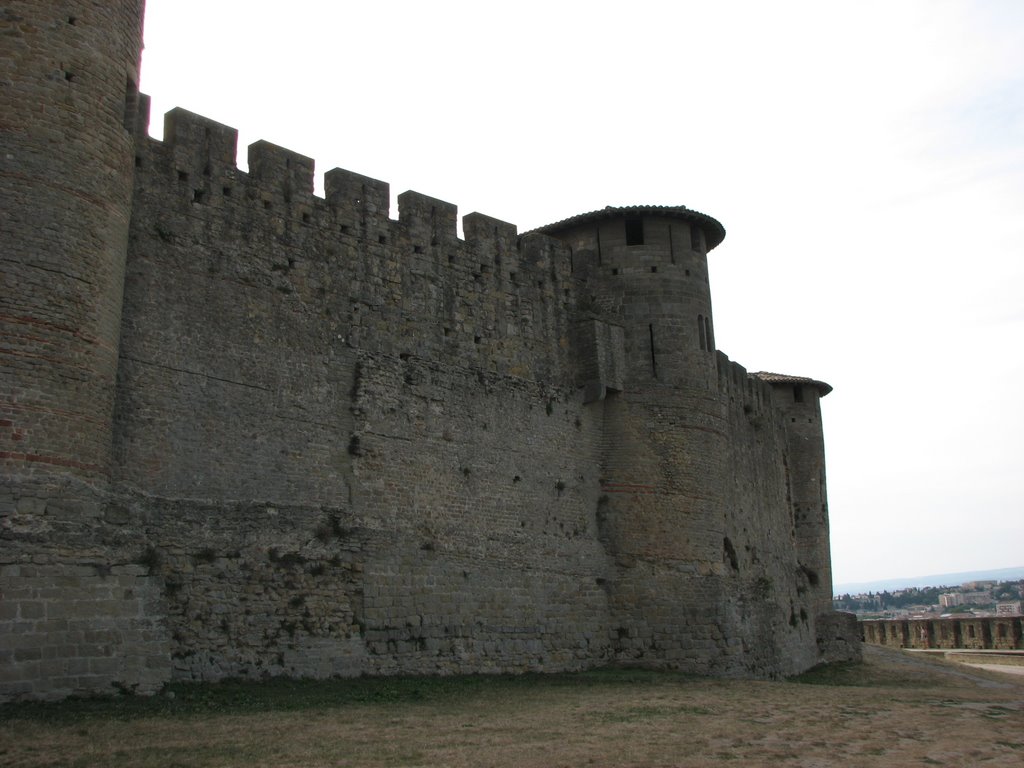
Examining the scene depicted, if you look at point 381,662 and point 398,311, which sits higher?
point 398,311

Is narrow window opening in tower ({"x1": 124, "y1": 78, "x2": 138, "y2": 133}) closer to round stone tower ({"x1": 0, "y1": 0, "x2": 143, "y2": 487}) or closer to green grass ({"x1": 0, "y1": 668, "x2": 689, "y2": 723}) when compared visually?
round stone tower ({"x1": 0, "y1": 0, "x2": 143, "y2": 487})

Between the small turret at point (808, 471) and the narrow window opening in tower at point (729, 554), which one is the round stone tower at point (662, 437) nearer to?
the narrow window opening in tower at point (729, 554)

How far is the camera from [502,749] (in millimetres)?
10648

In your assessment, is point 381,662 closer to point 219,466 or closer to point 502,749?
A: point 219,466

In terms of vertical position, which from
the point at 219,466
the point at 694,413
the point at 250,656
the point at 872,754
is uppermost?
the point at 694,413

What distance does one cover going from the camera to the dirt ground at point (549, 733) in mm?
9938

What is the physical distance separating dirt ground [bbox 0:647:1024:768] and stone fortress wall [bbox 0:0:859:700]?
70.2 inches

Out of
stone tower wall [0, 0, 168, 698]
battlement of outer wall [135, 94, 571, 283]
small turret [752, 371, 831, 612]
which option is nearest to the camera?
stone tower wall [0, 0, 168, 698]

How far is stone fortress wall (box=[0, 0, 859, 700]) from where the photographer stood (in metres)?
12.8

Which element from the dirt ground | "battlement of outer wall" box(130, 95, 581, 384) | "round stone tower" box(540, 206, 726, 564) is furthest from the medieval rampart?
the dirt ground

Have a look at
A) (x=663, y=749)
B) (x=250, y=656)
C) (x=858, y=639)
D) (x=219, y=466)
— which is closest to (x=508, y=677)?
(x=250, y=656)

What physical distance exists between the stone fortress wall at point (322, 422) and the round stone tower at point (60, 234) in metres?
0.03

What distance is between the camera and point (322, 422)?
1672cm

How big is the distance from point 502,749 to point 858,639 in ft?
82.7
